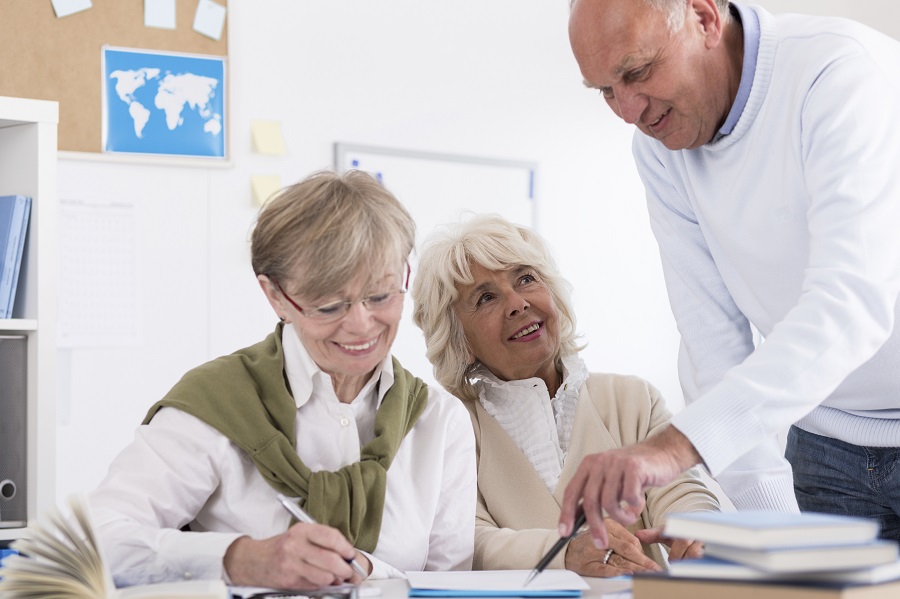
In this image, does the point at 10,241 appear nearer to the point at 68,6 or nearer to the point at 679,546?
the point at 68,6

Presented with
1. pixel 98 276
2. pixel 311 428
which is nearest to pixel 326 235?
pixel 311 428

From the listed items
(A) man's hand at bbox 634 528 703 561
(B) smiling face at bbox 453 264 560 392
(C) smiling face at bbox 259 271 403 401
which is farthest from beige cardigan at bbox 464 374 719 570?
(C) smiling face at bbox 259 271 403 401

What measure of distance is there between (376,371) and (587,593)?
0.49 m

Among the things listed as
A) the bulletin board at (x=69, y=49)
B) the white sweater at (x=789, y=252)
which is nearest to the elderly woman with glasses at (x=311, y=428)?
the white sweater at (x=789, y=252)

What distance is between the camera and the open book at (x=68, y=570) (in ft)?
3.82

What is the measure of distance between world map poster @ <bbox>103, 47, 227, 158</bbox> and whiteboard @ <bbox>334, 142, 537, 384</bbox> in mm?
465

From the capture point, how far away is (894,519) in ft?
5.62

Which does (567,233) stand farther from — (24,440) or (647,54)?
(647,54)

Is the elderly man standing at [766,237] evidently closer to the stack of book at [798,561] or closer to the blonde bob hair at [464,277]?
the stack of book at [798,561]

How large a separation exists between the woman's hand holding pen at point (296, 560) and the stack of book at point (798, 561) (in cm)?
47

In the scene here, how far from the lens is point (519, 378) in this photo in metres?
2.20

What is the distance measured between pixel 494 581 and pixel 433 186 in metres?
2.56

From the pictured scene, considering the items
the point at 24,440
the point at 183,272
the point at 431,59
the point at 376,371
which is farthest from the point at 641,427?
the point at 431,59

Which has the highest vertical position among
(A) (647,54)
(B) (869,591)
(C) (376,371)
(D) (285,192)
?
(A) (647,54)
